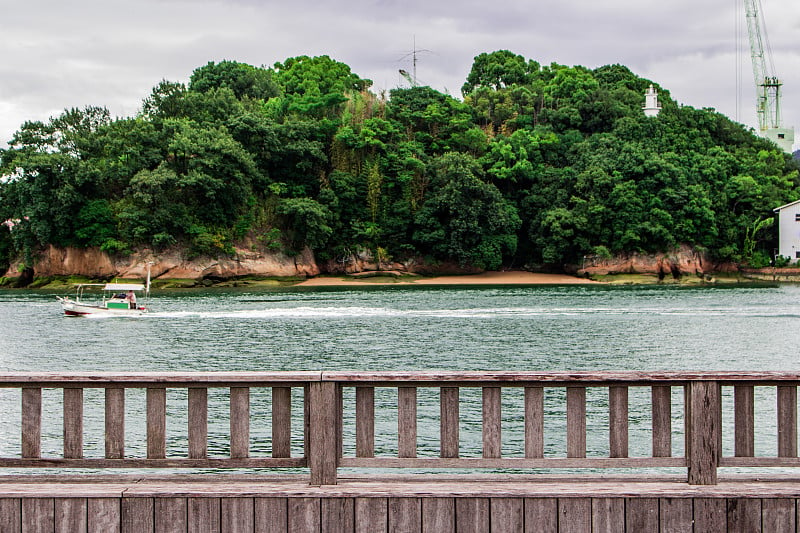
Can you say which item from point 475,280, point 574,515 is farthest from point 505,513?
point 475,280

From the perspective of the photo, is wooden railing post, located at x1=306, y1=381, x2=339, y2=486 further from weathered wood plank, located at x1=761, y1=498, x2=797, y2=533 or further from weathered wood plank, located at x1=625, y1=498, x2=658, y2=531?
weathered wood plank, located at x1=761, y1=498, x2=797, y2=533

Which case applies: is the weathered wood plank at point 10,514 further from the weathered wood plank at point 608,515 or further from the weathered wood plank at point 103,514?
the weathered wood plank at point 608,515

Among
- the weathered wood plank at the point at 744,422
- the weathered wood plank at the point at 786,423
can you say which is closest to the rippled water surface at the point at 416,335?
the weathered wood plank at the point at 786,423

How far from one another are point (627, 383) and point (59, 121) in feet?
276

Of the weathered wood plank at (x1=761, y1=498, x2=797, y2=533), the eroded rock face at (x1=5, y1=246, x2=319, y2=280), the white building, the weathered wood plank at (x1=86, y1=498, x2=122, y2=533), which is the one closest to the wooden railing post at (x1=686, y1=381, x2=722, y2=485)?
the weathered wood plank at (x1=761, y1=498, x2=797, y2=533)

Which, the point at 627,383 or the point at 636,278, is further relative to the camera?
the point at 636,278

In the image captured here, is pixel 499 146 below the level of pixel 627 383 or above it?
above

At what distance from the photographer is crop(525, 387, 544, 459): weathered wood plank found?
19.3 feet

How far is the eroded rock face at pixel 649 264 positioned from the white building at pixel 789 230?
989 centimetres

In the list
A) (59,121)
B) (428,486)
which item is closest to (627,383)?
(428,486)

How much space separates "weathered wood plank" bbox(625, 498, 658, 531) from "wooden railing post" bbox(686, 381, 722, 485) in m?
0.44

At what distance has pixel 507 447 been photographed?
53.8 feet

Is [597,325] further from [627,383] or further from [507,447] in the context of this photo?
[627,383]

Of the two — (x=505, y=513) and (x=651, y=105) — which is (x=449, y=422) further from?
(x=651, y=105)
